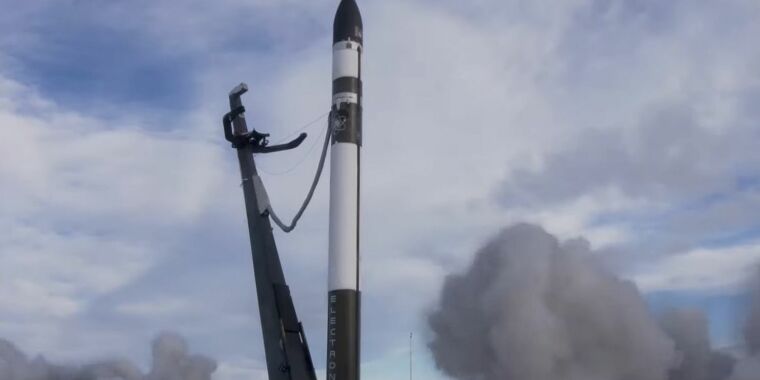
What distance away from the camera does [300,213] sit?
1827 centimetres

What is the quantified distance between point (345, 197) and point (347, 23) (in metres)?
3.32

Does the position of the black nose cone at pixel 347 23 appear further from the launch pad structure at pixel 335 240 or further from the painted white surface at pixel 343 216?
the painted white surface at pixel 343 216

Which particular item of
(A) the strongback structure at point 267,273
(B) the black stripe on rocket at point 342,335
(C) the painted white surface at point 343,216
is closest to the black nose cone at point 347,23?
(C) the painted white surface at point 343,216

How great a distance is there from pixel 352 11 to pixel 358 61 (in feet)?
3.34

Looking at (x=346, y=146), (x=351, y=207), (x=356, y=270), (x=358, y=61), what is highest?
(x=358, y=61)

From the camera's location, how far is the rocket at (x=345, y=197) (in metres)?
16.3

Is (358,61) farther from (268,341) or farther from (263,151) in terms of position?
(268,341)

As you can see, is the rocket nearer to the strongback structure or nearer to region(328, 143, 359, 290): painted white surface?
region(328, 143, 359, 290): painted white surface

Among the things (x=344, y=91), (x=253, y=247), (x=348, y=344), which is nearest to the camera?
(x=348, y=344)

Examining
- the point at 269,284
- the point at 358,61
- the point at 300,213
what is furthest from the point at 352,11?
the point at 269,284

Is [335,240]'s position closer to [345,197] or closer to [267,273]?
[345,197]

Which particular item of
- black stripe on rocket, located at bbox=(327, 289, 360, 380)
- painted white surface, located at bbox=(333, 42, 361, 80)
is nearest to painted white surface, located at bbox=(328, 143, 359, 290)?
black stripe on rocket, located at bbox=(327, 289, 360, 380)

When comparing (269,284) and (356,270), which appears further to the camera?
(269,284)

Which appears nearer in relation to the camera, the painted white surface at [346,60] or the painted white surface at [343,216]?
the painted white surface at [343,216]
